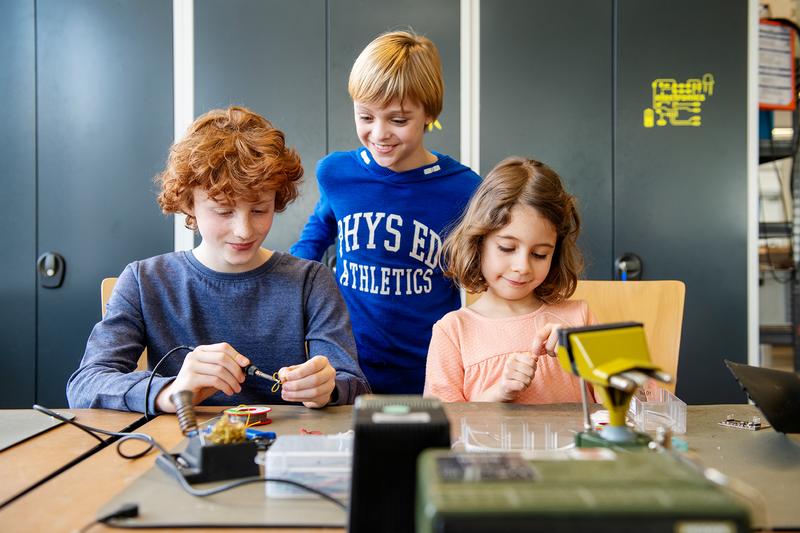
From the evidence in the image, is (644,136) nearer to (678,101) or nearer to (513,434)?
(678,101)

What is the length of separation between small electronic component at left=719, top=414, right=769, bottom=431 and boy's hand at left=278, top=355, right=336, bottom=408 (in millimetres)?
620

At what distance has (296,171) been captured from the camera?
1365 mm

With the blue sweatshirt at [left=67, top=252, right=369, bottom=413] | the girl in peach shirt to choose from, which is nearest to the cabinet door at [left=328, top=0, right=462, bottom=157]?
the girl in peach shirt

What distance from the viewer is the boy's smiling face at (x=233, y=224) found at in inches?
49.4

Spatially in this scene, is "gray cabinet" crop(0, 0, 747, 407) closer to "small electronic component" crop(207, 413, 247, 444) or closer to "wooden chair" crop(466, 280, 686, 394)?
"wooden chair" crop(466, 280, 686, 394)

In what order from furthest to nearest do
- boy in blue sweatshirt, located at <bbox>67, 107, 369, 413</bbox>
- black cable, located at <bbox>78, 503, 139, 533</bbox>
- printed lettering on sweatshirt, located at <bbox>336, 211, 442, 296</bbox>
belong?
1. printed lettering on sweatshirt, located at <bbox>336, 211, 442, 296</bbox>
2. boy in blue sweatshirt, located at <bbox>67, 107, 369, 413</bbox>
3. black cable, located at <bbox>78, 503, 139, 533</bbox>

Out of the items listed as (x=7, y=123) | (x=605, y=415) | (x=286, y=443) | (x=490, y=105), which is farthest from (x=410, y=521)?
(x=7, y=123)

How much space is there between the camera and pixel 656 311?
149 centimetres

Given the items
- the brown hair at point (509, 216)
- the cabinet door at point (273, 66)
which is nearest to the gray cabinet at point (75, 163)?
the cabinet door at point (273, 66)

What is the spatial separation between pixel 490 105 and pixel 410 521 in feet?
7.05

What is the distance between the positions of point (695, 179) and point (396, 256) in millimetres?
1448

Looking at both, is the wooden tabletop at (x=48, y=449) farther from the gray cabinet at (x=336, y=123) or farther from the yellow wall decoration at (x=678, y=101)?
the yellow wall decoration at (x=678, y=101)

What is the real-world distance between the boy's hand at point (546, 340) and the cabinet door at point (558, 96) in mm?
1440

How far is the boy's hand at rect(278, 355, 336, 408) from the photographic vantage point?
3.44 feet
